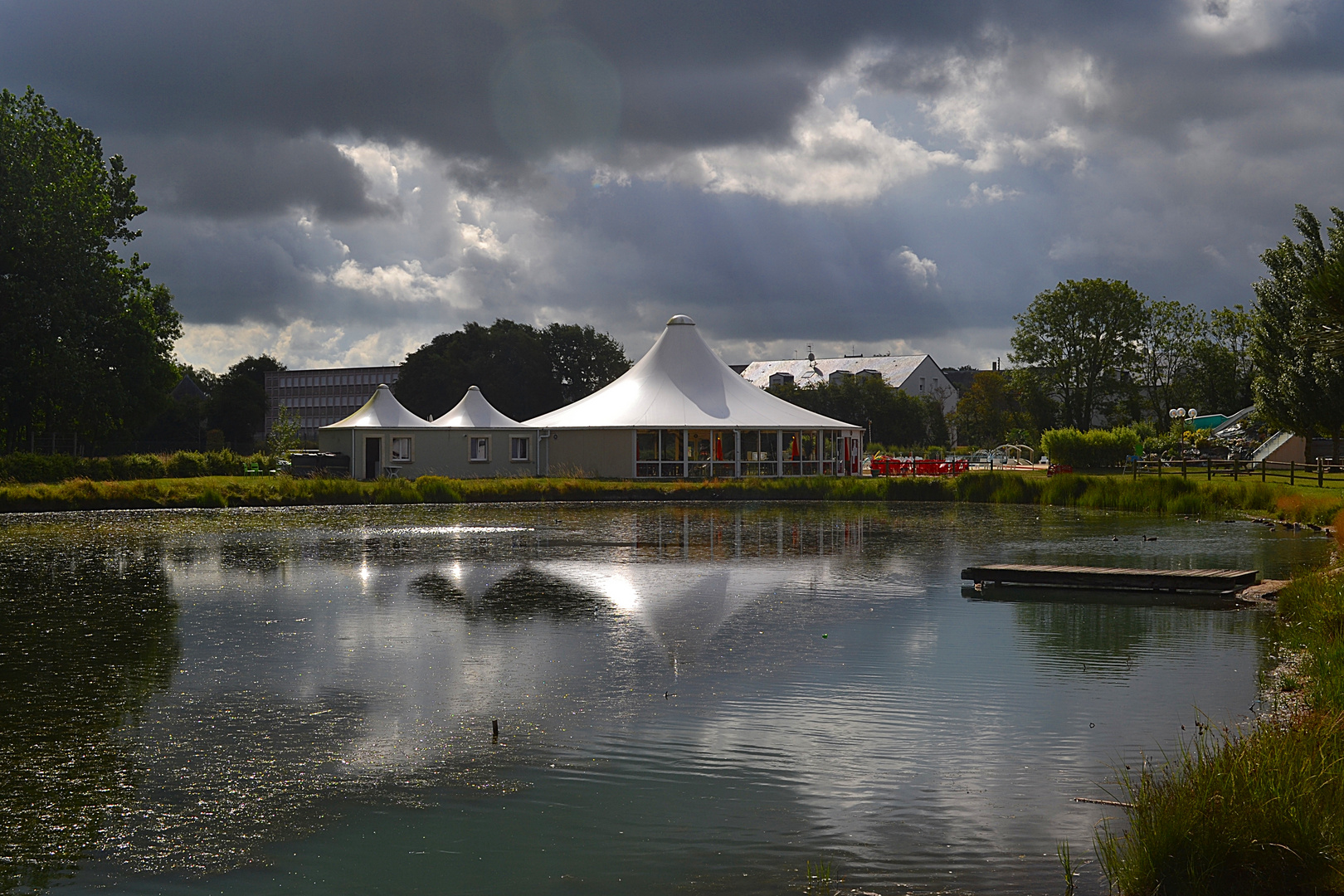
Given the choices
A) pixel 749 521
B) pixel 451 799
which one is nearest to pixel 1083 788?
pixel 451 799

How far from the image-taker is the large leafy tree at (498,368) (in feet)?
204

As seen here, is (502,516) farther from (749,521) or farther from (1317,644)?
(1317,644)

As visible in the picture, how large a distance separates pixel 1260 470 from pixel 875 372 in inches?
2184

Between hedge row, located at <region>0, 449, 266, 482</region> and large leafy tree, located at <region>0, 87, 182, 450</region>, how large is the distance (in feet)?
6.25

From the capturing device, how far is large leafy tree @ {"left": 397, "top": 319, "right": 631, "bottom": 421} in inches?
2442

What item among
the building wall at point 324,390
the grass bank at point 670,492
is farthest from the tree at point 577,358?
the building wall at point 324,390

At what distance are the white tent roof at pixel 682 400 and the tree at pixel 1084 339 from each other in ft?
66.8

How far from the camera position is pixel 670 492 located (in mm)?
32281

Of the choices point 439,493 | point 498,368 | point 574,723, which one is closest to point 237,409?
point 498,368

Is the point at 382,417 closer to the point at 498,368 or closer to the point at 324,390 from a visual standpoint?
the point at 498,368

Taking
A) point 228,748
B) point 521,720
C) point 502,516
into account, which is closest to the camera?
point 228,748

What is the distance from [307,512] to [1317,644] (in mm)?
23029

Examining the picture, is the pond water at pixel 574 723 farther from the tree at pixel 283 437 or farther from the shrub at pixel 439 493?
the tree at pixel 283 437

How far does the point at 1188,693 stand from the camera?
7508 mm
